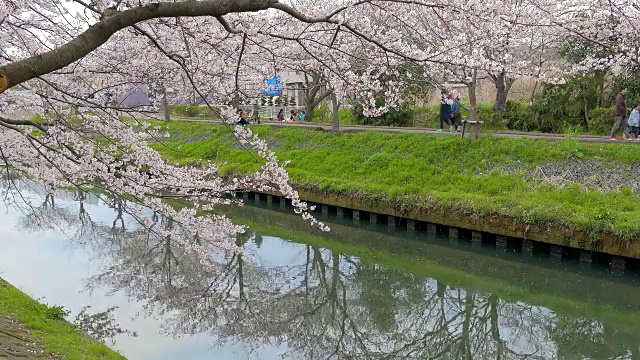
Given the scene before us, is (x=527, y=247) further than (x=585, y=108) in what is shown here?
No

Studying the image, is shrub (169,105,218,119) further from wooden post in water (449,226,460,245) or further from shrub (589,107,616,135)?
wooden post in water (449,226,460,245)

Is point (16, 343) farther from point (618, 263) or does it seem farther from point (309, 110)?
point (309, 110)

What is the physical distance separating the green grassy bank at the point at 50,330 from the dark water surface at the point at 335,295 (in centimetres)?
90

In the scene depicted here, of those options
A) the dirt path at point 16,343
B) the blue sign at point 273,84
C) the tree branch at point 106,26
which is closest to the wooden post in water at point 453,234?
the blue sign at point 273,84

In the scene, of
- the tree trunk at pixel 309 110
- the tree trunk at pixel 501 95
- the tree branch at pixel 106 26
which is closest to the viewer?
A: the tree branch at pixel 106 26

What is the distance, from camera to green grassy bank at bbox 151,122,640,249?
10.3 m

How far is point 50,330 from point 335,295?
4.54 metres

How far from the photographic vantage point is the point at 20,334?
18.4ft

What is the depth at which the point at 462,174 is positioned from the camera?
43.3ft

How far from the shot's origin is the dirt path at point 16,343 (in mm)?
4902

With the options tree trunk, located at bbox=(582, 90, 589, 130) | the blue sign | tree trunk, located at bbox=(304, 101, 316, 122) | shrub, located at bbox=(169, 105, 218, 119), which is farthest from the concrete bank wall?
shrub, located at bbox=(169, 105, 218, 119)

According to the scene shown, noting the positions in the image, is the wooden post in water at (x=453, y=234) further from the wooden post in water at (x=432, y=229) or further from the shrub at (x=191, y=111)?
the shrub at (x=191, y=111)

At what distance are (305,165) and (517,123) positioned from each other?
7032 mm

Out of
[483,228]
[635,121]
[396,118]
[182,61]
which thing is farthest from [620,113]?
[182,61]
